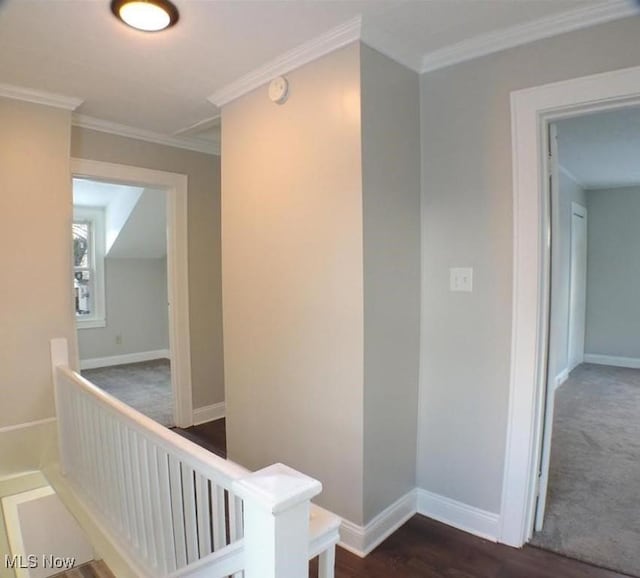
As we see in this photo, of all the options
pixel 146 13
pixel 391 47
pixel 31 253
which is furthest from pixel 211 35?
pixel 31 253

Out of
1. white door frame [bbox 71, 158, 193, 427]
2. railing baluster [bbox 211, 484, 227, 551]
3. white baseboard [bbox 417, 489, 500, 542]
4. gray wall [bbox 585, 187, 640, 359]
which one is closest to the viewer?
railing baluster [bbox 211, 484, 227, 551]

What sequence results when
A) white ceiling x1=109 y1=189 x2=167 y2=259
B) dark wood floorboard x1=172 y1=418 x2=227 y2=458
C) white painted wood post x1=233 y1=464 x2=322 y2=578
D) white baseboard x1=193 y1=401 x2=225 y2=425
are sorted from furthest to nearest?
white ceiling x1=109 y1=189 x2=167 y2=259 → white baseboard x1=193 y1=401 x2=225 y2=425 → dark wood floorboard x1=172 y1=418 x2=227 y2=458 → white painted wood post x1=233 y1=464 x2=322 y2=578

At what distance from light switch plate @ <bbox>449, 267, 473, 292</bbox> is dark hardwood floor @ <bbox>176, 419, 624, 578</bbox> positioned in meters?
1.19

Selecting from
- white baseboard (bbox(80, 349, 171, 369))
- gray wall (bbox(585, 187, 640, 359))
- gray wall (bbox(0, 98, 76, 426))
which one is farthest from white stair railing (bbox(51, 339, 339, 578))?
gray wall (bbox(585, 187, 640, 359))

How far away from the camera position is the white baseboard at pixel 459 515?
2012 mm

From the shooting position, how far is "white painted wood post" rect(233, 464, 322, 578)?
889mm

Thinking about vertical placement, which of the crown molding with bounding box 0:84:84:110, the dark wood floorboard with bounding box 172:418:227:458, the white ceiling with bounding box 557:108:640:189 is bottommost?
the dark wood floorboard with bounding box 172:418:227:458

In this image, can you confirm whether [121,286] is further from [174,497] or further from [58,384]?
[174,497]

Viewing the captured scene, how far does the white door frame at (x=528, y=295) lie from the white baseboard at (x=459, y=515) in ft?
0.24

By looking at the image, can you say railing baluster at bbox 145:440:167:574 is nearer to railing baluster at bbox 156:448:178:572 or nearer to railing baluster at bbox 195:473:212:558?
railing baluster at bbox 156:448:178:572

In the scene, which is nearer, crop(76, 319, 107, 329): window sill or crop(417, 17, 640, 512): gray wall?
crop(417, 17, 640, 512): gray wall

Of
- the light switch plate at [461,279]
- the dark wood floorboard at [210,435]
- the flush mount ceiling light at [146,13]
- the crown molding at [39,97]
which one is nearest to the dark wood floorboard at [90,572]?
the dark wood floorboard at [210,435]

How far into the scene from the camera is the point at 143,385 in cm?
466

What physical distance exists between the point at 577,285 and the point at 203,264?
4.45 metres
